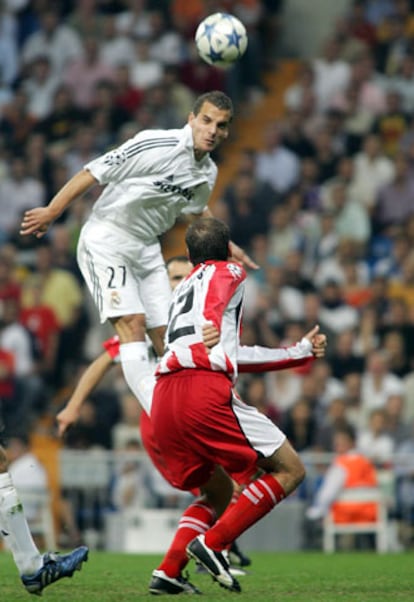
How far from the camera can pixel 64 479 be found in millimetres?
15156

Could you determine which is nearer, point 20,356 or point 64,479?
point 64,479

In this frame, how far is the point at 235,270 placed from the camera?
7383 mm

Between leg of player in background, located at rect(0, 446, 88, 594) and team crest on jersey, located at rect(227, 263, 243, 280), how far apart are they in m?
1.44

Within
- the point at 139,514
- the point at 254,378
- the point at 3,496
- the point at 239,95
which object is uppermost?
the point at 239,95

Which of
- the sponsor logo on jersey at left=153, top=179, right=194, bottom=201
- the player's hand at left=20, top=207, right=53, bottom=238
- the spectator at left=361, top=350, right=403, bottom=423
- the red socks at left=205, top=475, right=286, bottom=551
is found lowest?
the spectator at left=361, top=350, right=403, bottom=423

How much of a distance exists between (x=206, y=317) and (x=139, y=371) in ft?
6.01

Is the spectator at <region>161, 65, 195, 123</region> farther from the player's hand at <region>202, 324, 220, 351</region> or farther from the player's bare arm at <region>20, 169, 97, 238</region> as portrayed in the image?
the player's hand at <region>202, 324, 220, 351</region>

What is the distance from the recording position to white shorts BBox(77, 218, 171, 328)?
30.5ft

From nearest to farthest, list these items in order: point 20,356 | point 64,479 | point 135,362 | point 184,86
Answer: point 135,362 → point 64,479 → point 20,356 → point 184,86

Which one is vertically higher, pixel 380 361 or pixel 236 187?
pixel 236 187

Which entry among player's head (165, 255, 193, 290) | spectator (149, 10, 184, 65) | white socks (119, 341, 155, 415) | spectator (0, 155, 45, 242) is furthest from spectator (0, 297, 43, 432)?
white socks (119, 341, 155, 415)

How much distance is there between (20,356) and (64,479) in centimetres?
225

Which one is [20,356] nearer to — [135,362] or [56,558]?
[135,362]

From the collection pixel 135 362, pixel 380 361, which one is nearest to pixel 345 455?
pixel 380 361
